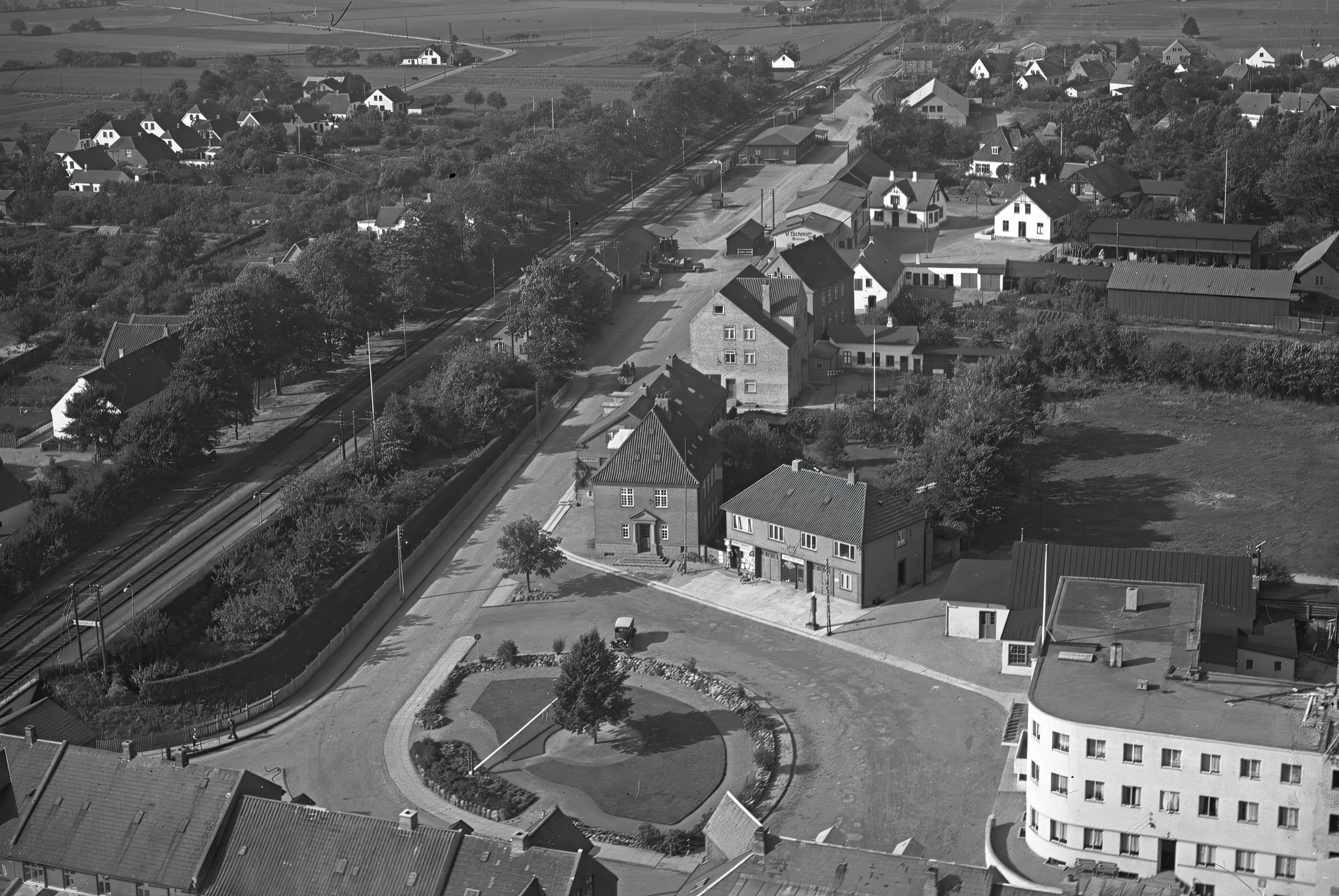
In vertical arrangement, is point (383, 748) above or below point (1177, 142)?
below

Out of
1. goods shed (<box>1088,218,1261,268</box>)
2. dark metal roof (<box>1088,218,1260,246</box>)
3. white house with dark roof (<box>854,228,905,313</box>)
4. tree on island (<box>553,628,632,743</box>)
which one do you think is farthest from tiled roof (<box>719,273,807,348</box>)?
tree on island (<box>553,628,632,743</box>)

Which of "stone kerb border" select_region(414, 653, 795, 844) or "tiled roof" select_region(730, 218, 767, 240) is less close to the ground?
"tiled roof" select_region(730, 218, 767, 240)

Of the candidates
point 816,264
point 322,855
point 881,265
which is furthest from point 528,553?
point 881,265

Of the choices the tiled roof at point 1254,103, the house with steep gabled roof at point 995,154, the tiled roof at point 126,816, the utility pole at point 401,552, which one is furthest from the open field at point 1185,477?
the tiled roof at point 1254,103

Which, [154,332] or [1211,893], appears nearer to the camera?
[1211,893]

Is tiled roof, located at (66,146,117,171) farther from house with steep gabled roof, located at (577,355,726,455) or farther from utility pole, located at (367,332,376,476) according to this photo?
house with steep gabled roof, located at (577,355,726,455)

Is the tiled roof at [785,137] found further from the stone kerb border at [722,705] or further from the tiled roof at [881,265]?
the stone kerb border at [722,705]

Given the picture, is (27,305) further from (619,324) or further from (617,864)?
(617,864)

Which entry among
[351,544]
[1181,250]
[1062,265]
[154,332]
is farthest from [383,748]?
[1181,250]
